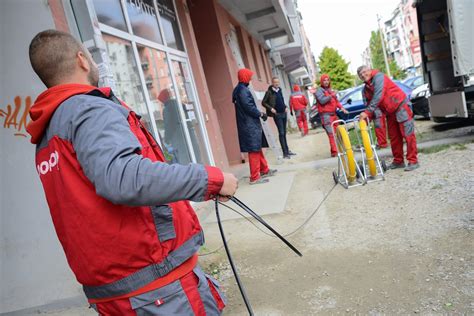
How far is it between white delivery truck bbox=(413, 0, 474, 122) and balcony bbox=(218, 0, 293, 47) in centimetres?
447

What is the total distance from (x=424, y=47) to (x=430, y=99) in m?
1.48

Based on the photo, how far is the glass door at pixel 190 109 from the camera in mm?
7320

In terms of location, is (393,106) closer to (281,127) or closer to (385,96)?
(385,96)

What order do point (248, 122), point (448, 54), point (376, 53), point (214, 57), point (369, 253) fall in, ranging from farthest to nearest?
1. point (376, 53)
2. point (214, 57)
3. point (448, 54)
4. point (248, 122)
5. point (369, 253)

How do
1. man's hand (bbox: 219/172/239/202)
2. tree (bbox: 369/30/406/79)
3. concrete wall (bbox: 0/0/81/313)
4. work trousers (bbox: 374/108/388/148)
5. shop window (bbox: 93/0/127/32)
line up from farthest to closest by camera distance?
tree (bbox: 369/30/406/79) → work trousers (bbox: 374/108/388/148) → shop window (bbox: 93/0/127/32) → concrete wall (bbox: 0/0/81/313) → man's hand (bbox: 219/172/239/202)

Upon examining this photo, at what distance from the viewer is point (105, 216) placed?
4.67 feet

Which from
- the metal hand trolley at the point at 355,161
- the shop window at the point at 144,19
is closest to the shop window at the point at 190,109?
the shop window at the point at 144,19

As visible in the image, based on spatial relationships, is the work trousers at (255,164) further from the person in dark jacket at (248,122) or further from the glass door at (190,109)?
the glass door at (190,109)

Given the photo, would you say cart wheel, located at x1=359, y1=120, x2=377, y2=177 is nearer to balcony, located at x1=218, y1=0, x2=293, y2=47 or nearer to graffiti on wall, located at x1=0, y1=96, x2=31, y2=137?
graffiti on wall, located at x1=0, y1=96, x2=31, y2=137

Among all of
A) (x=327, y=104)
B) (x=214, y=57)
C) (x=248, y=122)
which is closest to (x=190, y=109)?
(x=248, y=122)

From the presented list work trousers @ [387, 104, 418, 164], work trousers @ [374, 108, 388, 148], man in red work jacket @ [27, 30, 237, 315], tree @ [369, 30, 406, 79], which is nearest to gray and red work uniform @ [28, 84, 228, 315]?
man in red work jacket @ [27, 30, 237, 315]

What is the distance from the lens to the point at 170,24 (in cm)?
758

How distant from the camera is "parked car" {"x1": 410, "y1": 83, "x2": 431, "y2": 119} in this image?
1132 cm

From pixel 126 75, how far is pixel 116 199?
14.5 feet
